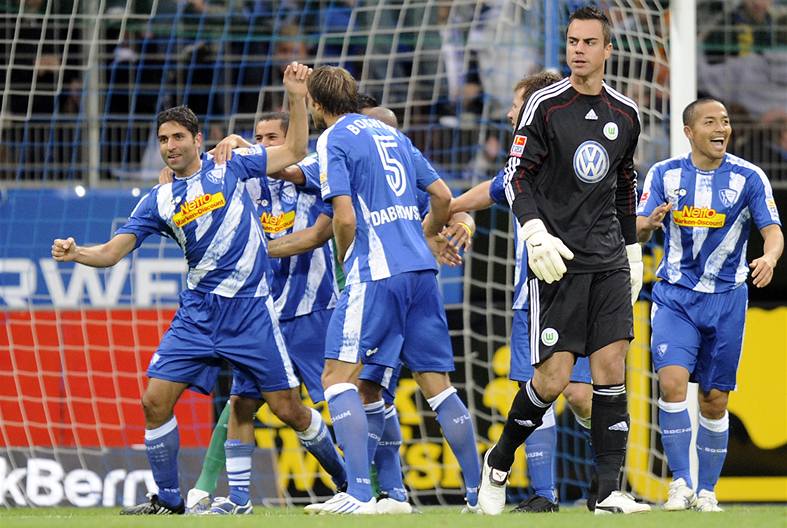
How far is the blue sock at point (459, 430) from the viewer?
6.81m

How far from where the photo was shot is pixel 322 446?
25.0 ft

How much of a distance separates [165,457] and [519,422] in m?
2.11

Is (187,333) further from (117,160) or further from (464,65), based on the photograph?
(464,65)

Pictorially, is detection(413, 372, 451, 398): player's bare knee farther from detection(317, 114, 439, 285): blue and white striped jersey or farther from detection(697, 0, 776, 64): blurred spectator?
detection(697, 0, 776, 64): blurred spectator

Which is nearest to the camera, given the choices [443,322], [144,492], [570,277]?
[570,277]

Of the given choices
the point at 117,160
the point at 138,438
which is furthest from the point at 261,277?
the point at 117,160

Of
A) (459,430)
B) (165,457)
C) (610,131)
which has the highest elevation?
(610,131)

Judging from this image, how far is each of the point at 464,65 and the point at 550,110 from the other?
620cm

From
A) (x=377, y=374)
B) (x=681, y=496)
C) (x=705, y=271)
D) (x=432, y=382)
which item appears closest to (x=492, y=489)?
(x=432, y=382)

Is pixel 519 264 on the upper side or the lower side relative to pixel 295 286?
upper

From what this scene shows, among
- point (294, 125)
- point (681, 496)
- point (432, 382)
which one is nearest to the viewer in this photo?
point (432, 382)

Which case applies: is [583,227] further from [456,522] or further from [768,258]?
[768,258]

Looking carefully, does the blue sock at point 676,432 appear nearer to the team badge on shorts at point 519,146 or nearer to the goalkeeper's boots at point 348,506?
the goalkeeper's boots at point 348,506

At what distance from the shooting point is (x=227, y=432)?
784cm
